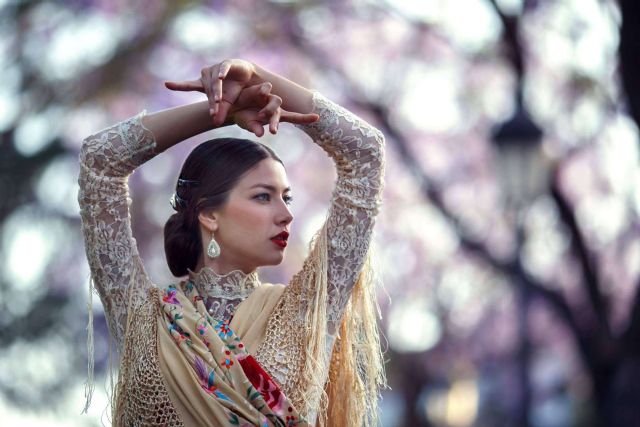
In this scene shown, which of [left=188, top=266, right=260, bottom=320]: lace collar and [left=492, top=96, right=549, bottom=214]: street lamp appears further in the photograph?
[left=492, top=96, right=549, bottom=214]: street lamp

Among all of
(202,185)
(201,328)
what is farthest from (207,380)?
(202,185)

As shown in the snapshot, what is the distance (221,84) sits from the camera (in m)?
3.87

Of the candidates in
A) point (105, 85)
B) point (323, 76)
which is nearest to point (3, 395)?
point (105, 85)

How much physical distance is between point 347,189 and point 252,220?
27 cm

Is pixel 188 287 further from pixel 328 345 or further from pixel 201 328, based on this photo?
pixel 328 345

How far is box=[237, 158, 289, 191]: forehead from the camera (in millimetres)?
4102

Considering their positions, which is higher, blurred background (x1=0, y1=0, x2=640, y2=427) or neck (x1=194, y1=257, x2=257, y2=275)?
neck (x1=194, y1=257, x2=257, y2=275)

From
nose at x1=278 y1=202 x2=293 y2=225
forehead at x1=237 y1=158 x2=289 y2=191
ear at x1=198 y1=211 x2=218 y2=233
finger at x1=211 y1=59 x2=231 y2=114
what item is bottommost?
ear at x1=198 y1=211 x2=218 y2=233

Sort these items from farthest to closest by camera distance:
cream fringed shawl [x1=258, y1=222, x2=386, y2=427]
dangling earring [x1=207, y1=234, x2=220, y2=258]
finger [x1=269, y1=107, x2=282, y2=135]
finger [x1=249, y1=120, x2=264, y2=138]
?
dangling earring [x1=207, y1=234, x2=220, y2=258] → cream fringed shawl [x1=258, y1=222, x2=386, y2=427] → finger [x1=249, y1=120, x2=264, y2=138] → finger [x1=269, y1=107, x2=282, y2=135]

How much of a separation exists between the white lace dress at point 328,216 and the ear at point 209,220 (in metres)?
0.17

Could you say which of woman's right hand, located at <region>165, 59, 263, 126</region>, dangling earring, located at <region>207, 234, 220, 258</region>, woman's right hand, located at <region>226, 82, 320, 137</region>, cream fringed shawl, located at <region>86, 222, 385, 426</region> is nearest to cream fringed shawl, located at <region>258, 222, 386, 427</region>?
cream fringed shawl, located at <region>86, 222, 385, 426</region>

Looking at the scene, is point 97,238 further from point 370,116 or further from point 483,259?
point 370,116

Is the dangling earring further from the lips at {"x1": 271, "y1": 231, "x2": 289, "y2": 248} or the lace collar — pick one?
the lips at {"x1": 271, "y1": 231, "x2": 289, "y2": 248}

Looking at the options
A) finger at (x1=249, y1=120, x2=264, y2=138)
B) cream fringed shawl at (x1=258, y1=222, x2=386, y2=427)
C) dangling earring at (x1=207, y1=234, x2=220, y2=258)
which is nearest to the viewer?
finger at (x1=249, y1=120, x2=264, y2=138)
